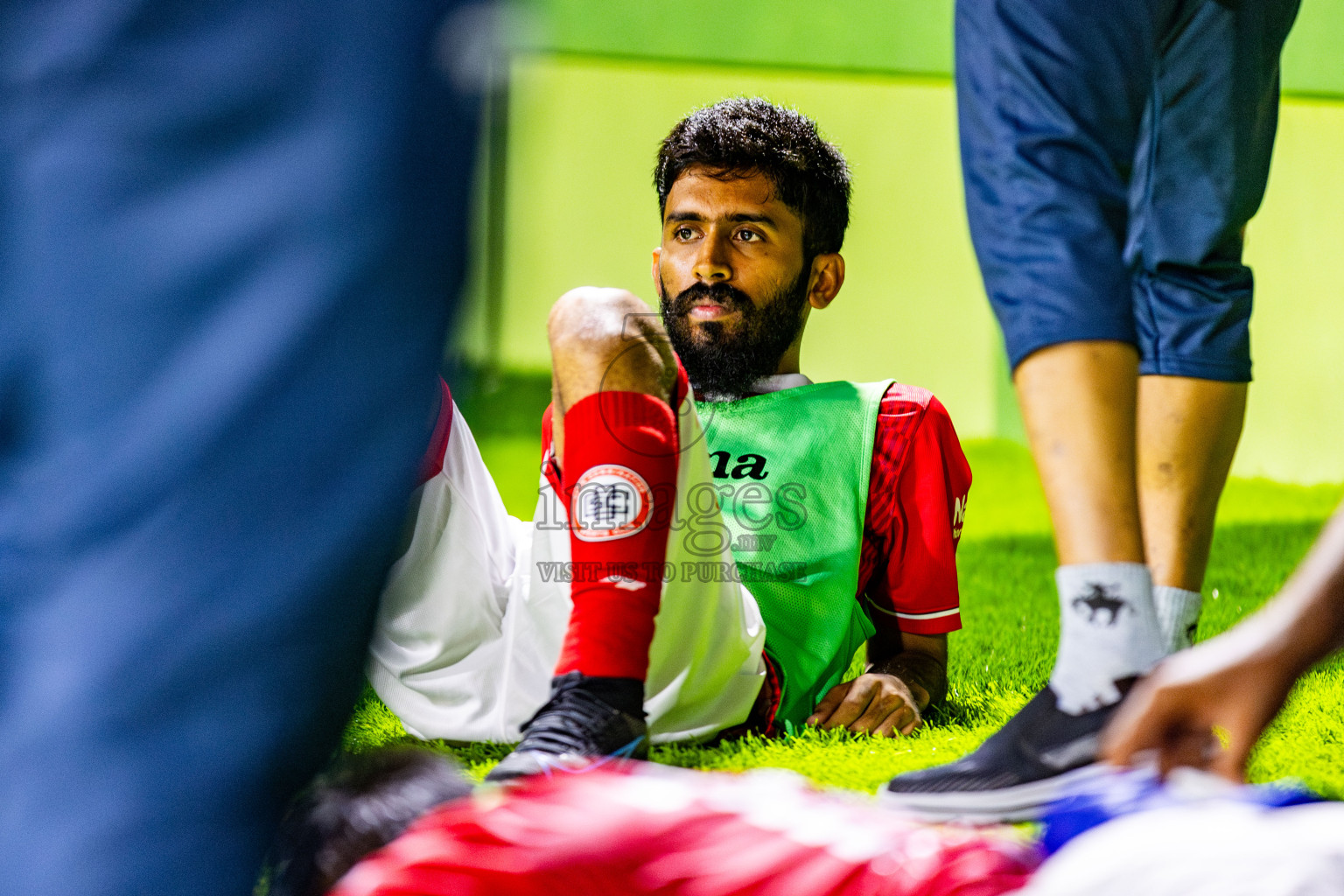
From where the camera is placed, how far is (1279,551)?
2.04m

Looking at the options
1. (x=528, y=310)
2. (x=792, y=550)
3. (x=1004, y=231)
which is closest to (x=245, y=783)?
(x=1004, y=231)

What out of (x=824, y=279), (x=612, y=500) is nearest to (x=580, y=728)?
(x=612, y=500)

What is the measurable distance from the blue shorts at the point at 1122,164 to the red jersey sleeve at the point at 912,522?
1.10 feet

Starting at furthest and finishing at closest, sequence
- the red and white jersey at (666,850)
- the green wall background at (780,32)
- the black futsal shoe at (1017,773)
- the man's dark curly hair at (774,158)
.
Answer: the green wall background at (780,32) < the man's dark curly hair at (774,158) < the black futsal shoe at (1017,773) < the red and white jersey at (666,850)

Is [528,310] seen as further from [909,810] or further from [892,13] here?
[909,810]

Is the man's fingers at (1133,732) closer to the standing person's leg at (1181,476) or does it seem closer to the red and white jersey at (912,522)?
the standing person's leg at (1181,476)

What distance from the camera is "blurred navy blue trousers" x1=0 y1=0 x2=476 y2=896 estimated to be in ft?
1.00

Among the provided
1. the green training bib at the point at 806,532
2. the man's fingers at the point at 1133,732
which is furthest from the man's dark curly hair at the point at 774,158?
the man's fingers at the point at 1133,732

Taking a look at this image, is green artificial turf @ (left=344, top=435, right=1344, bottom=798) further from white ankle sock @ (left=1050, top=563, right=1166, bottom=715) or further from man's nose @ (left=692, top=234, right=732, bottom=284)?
man's nose @ (left=692, top=234, right=732, bottom=284)

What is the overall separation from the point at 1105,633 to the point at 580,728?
298 mm

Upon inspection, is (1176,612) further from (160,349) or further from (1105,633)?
(160,349)

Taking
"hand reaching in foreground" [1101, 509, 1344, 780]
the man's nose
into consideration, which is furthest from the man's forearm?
"hand reaching in foreground" [1101, 509, 1344, 780]

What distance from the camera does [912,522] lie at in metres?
1.09

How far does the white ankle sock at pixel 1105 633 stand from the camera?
620 millimetres
